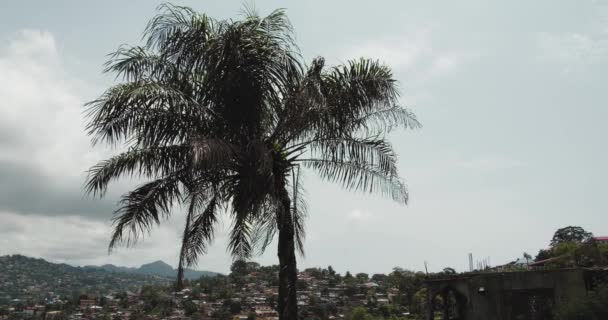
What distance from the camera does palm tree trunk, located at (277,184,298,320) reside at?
8424 millimetres

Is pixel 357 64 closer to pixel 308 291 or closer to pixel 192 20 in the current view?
pixel 192 20

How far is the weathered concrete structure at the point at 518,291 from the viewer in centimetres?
1518

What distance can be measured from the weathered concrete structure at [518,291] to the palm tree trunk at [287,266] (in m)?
9.53

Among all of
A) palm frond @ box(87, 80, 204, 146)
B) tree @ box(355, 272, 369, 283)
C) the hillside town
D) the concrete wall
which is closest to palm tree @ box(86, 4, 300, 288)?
palm frond @ box(87, 80, 204, 146)

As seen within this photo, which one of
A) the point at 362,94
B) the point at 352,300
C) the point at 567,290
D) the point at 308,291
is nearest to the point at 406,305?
the point at 352,300

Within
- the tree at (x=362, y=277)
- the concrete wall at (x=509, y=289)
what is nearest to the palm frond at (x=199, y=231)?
the concrete wall at (x=509, y=289)

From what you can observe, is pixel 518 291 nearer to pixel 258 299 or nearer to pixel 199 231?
pixel 199 231

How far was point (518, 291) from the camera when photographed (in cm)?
1578

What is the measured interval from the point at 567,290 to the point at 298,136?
10.2 meters

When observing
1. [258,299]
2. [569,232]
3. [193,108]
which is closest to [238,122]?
[193,108]

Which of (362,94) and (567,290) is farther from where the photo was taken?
(567,290)

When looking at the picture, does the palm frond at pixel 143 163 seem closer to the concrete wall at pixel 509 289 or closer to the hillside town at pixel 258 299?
the concrete wall at pixel 509 289

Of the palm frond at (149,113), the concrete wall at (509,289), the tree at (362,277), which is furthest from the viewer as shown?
the tree at (362,277)

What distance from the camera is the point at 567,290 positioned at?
49.6ft
